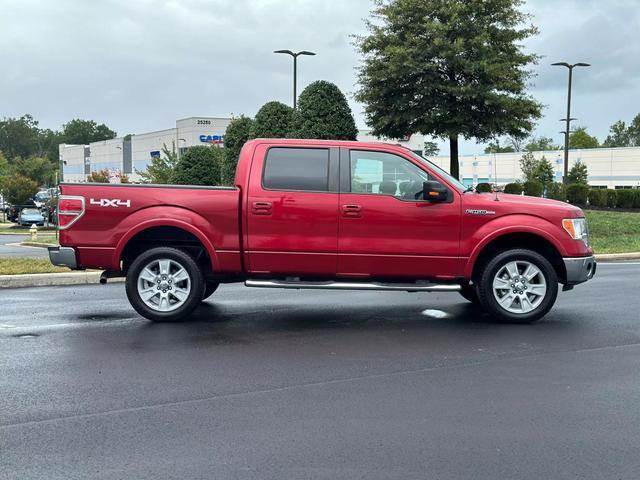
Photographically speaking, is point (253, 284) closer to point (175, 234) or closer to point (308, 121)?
point (175, 234)

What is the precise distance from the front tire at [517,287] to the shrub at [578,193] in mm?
28747

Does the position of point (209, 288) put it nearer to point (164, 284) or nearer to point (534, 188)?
point (164, 284)

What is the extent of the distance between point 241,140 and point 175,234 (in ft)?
61.7

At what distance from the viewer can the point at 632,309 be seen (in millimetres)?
9508

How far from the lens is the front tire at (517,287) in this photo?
834 centimetres

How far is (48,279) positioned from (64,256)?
4.41 metres

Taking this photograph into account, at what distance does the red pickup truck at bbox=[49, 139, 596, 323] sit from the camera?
323 inches

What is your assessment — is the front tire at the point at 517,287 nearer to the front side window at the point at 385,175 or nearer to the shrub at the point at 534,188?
the front side window at the point at 385,175

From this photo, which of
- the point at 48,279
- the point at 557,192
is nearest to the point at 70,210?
the point at 48,279

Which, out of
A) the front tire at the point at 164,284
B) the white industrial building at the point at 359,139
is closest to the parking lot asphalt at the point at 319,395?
the front tire at the point at 164,284

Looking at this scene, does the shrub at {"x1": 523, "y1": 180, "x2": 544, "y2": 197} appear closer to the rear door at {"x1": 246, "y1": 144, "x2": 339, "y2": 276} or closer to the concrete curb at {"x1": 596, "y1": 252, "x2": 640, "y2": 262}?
the concrete curb at {"x1": 596, "y1": 252, "x2": 640, "y2": 262}

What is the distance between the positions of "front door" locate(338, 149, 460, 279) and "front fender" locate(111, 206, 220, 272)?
1.51 meters

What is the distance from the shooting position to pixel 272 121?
25125mm

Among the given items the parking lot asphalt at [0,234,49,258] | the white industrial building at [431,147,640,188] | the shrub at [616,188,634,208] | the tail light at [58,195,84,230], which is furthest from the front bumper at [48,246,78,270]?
the white industrial building at [431,147,640,188]
